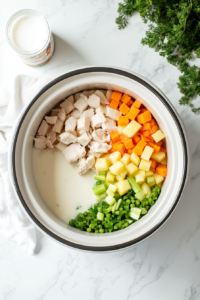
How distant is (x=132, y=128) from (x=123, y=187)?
1.09 feet

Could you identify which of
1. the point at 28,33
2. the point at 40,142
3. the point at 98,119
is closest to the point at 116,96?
the point at 98,119

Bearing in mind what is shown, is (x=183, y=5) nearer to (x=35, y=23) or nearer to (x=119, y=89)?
(x=119, y=89)

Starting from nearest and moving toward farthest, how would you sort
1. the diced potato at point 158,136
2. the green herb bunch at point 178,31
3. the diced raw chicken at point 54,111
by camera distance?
the green herb bunch at point 178,31
the diced potato at point 158,136
the diced raw chicken at point 54,111

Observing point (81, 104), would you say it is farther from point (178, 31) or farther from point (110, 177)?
point (178, 31)

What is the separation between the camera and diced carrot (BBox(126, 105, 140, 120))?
1.37 meters

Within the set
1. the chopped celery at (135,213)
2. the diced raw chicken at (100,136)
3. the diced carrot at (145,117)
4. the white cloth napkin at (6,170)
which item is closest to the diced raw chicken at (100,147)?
the diced raw chicken at (100,136)

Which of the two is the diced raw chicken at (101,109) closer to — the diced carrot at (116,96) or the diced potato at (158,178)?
the diced carrot at (116,96)

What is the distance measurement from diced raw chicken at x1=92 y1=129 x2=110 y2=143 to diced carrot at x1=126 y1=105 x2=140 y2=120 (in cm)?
17

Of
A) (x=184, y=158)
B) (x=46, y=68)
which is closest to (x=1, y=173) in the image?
(x=46, y=68)

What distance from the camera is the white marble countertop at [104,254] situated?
1.54m

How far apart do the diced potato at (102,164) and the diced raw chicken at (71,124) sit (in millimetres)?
231

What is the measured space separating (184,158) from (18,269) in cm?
124

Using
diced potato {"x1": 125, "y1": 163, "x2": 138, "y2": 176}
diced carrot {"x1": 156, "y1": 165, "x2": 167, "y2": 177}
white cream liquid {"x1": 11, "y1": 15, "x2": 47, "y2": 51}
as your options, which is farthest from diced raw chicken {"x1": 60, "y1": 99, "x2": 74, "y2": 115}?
diced carrot {"x1": 156, "y1": 165, "x2": 167, "y2": 177}

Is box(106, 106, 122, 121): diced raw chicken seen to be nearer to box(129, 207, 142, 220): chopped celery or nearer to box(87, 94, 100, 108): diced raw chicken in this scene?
box(87, 94, 100, 108): diced raw chicken
